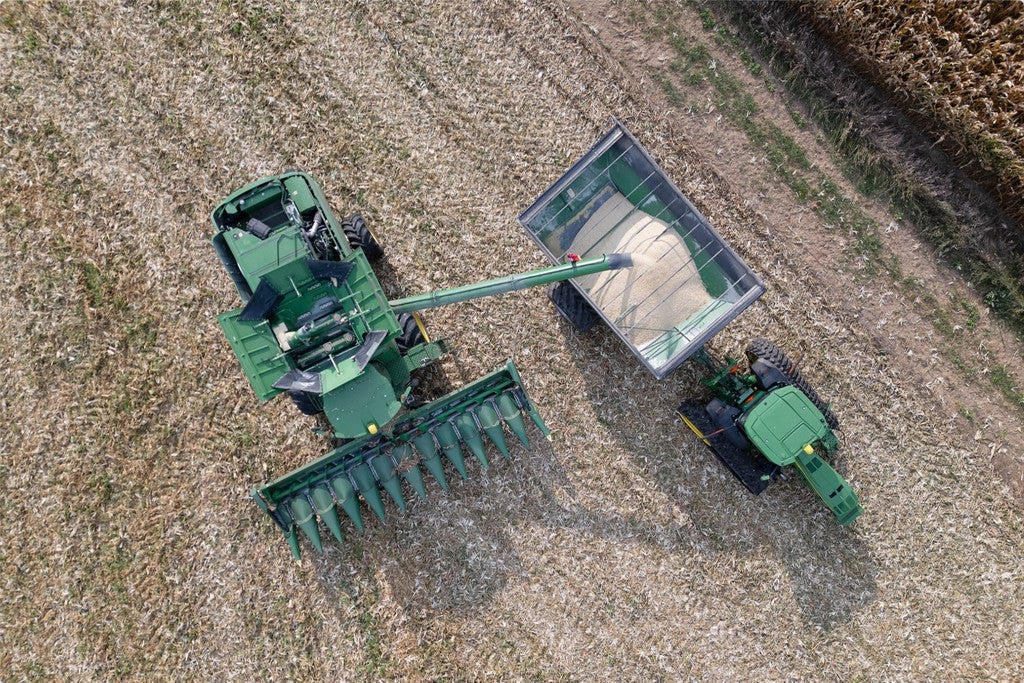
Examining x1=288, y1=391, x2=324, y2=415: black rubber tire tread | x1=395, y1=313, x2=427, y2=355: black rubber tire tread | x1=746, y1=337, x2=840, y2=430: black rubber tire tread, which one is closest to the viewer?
x1=288, y1=391, x2=324, y2=415: black rubber tire tread

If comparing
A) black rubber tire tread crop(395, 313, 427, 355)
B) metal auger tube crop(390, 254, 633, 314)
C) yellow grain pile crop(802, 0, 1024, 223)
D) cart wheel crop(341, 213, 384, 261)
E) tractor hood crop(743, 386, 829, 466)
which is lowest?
tractor hood crop(743, 386, 829, 466)

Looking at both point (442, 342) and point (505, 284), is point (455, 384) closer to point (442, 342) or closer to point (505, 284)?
point (442, 342)

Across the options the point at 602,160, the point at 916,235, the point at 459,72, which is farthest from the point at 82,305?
the point at 916,235

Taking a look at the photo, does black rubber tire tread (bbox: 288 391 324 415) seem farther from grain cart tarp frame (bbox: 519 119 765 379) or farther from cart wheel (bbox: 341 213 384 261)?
grain cart tarp frame (bbox: 519 119 765 379)

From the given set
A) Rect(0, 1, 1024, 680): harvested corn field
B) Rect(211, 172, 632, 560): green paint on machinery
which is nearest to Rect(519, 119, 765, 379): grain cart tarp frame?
Rect(211, 172, 632, 560): green paint on machinery

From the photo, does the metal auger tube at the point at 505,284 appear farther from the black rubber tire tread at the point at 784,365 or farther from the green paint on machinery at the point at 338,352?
the black rubber tire tread at the point at 784,365

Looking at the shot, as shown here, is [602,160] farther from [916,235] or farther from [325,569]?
[325,569]

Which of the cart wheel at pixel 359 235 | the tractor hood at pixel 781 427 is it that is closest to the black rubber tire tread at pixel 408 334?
the cart wheel at pixel 359 235
